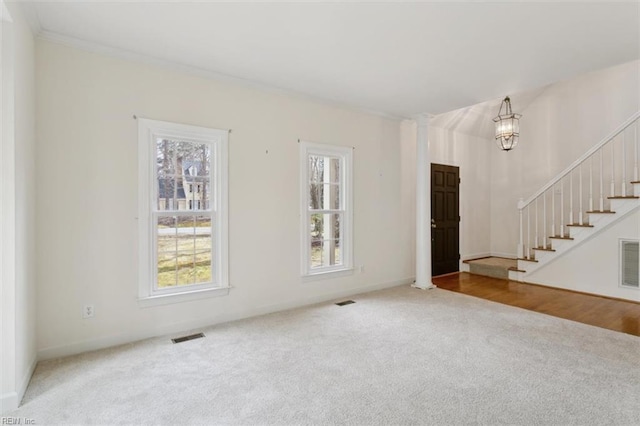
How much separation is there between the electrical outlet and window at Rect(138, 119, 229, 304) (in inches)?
15.8

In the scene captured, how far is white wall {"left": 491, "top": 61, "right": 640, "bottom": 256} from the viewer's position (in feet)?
18.9

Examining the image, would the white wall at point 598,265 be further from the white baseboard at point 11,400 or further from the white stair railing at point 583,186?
the white baseboard at point 11,400

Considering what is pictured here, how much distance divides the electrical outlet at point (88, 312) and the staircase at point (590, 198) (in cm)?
617

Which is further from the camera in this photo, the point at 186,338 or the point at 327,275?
the point at 327,275

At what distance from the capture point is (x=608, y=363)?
270 cm

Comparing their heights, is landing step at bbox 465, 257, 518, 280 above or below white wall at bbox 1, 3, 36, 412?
below

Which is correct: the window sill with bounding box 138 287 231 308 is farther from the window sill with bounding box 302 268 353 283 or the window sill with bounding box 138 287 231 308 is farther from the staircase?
Answer: the staircase

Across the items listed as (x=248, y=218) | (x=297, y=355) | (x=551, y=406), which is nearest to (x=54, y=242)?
(x=248, y=218)

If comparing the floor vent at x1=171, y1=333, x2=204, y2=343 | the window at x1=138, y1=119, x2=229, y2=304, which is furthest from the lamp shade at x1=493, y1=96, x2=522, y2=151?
the floor vent at x1=171, y1=333, x2=204, y2=343

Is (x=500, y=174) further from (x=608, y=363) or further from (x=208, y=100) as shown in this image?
(x=208, y=100)

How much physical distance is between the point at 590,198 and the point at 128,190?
631 centimetres

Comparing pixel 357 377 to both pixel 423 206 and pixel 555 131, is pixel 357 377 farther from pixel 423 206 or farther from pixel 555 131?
pixel 555 131

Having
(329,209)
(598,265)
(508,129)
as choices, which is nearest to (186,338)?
(329,209)

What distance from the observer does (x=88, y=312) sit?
298 centimetres
